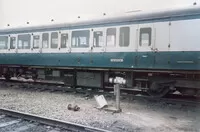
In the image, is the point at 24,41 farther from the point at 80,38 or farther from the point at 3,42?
the point at 80,38

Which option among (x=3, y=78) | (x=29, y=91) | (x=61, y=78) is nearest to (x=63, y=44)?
(x=61, y=78)

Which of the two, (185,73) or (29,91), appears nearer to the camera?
(185,73)

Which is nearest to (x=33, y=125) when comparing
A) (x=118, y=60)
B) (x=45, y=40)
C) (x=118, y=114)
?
(x=118, y=114)

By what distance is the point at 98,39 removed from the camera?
34.1ft

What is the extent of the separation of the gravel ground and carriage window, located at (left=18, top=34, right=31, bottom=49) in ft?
11.0

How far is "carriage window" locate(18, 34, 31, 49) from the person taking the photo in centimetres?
1289

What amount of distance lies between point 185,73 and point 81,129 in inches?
179

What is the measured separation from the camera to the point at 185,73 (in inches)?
331

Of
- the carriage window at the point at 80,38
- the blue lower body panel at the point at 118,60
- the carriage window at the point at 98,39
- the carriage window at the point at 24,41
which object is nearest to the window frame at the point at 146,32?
the blue lower body panel at the point at 118,60

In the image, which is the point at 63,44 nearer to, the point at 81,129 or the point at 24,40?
the point at 24,40

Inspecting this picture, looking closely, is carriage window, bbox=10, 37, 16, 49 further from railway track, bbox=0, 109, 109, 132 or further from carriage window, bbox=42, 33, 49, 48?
railway track, bbox=0, 109, 109, 132

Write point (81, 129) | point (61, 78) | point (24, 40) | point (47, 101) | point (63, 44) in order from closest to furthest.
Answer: point (81, 129) < point (47, 101) < point (63, 44) < point (61, 78) < point (24, 40)

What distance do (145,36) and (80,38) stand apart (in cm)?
315

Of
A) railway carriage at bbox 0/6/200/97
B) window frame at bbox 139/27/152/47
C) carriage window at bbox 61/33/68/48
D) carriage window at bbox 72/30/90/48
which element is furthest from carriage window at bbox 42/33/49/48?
window frame at bbox 139/27/152/47
